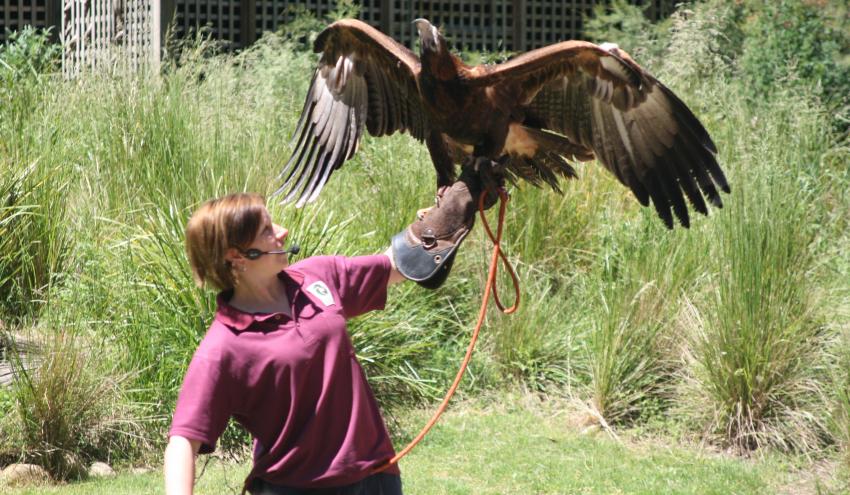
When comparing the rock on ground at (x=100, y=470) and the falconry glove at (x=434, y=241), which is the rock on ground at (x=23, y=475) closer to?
the rock on ground at (x=100, y=470)

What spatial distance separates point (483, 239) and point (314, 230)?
1.34 meters

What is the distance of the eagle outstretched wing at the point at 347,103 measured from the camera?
4.41 metres

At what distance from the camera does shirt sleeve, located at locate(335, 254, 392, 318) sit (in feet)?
9.61

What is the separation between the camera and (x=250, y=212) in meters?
2.69

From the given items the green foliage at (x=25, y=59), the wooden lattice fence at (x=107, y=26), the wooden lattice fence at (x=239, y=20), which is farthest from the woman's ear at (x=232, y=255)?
the wooden lattice fence at (x=107, y=26)

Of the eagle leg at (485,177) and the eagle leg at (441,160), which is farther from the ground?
the eagle leg at (485,177)

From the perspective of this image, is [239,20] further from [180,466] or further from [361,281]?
[180,466]

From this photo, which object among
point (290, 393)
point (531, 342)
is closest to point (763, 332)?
point (531, 342)

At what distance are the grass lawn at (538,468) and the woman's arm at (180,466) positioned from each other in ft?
8.17

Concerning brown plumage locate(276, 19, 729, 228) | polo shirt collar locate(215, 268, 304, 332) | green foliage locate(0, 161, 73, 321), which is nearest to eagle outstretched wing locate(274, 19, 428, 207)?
brown plumage locate(276, 19, 729, 228)

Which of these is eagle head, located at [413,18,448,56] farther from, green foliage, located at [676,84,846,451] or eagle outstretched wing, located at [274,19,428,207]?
green foliage, located at [676,84,846,451]

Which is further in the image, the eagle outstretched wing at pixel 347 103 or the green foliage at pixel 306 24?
the green foliage at pixel 306 24

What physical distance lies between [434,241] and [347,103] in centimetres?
178

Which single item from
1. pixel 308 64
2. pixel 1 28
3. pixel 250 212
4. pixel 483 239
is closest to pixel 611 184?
pixel 483 239
